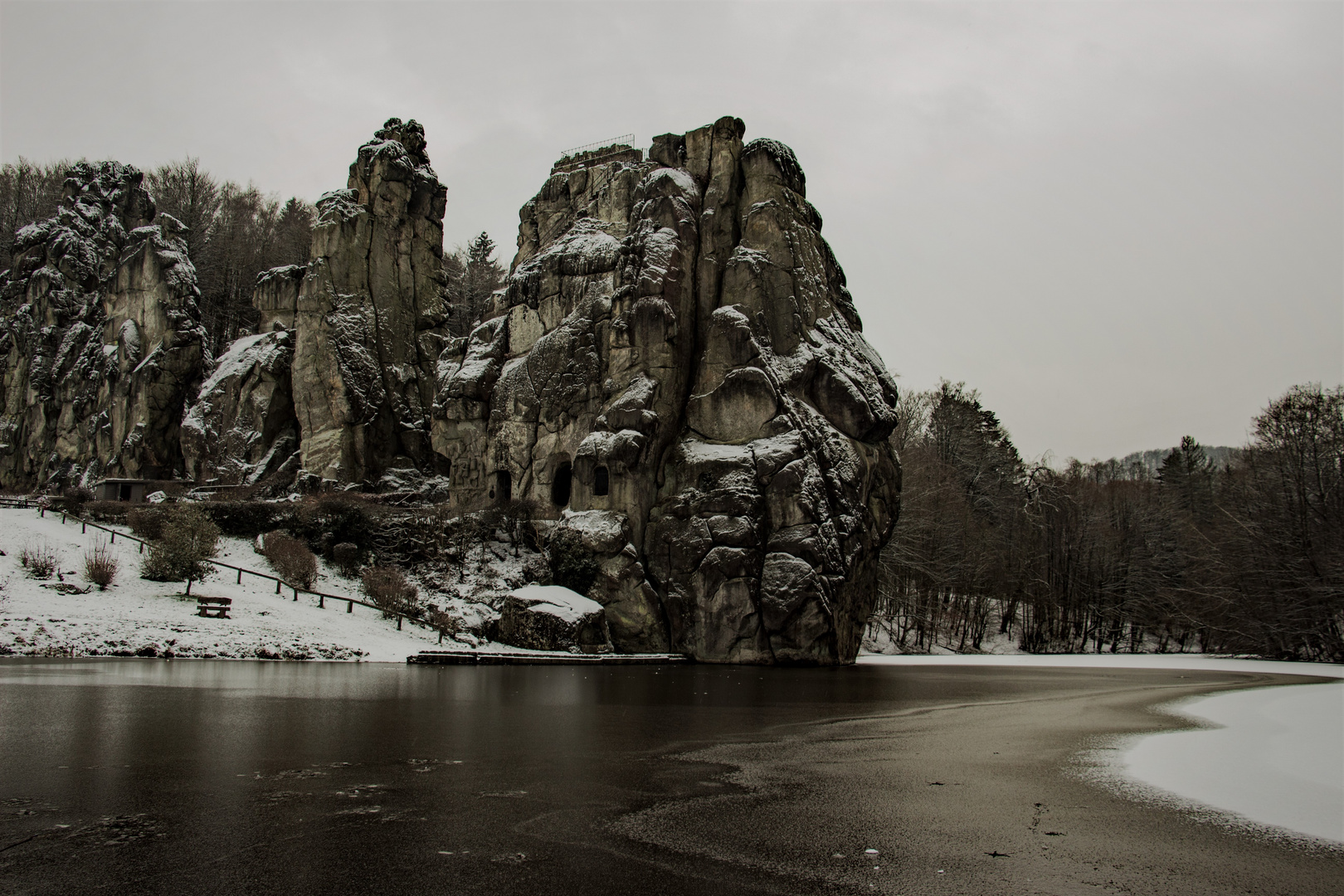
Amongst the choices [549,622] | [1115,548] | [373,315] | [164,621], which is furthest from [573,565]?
[1115,548]

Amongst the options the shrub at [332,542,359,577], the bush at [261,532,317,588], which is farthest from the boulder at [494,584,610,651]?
the shrub at [332,542,359,577]

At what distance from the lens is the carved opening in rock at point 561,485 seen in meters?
42.6

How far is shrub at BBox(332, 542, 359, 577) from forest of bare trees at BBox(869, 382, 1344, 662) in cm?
3068

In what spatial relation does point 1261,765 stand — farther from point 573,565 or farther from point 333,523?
point 333,523

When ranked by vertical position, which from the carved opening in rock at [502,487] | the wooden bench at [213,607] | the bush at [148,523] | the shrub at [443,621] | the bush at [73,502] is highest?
the carved opening in rock at [502,487]

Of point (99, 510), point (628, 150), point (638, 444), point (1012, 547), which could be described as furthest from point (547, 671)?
point (1012, 547)

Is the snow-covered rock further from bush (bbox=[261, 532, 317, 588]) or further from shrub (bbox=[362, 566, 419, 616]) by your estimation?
shrub (bbox=[362, 566, 419, 616])

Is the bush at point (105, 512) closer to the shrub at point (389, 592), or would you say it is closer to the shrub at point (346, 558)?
the shrub at point (346, 558)

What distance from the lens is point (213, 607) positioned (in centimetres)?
2745

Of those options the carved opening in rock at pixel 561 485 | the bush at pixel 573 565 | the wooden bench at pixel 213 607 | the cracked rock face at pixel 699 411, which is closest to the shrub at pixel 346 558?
the cracked rock face at pixel 699 411

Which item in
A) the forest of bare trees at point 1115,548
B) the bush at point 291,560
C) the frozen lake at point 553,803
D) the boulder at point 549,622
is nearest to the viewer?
the frozen lake at point 553,803

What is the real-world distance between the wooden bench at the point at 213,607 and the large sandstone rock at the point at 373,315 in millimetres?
22074

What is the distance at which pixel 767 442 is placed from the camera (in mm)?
35906

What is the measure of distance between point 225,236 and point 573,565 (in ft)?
196
